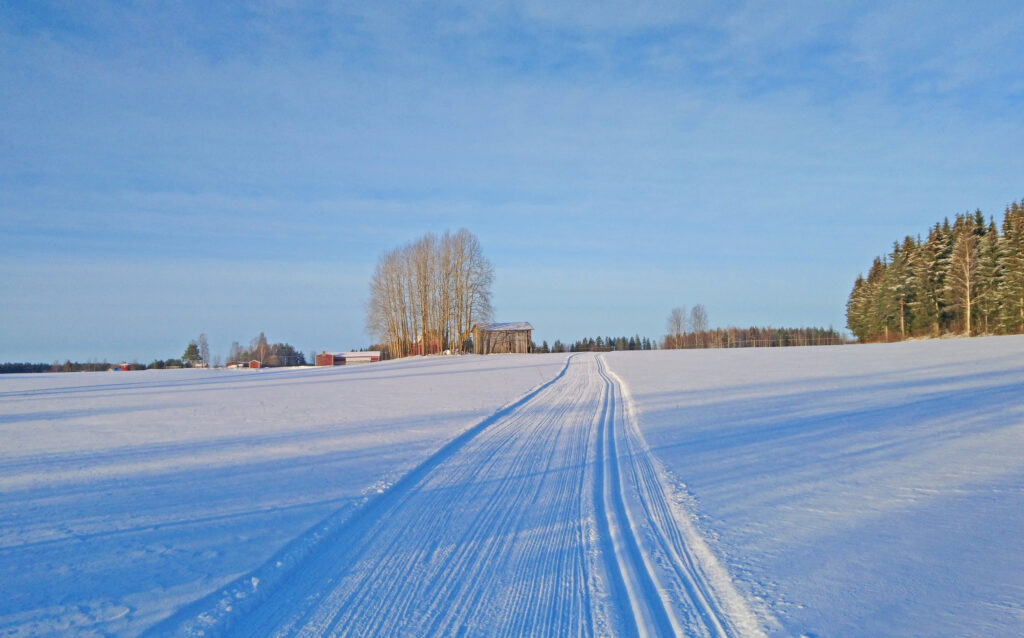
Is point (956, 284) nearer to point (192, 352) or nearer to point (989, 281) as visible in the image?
point (989, 281)

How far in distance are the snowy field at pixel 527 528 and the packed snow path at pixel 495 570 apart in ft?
0.07

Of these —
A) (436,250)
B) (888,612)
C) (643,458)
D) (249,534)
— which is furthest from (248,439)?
(436,250)

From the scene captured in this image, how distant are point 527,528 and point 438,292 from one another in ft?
199

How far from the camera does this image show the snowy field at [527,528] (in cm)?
356

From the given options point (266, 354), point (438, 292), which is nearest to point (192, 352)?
point (266, 354)

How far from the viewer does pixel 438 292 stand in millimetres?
65188

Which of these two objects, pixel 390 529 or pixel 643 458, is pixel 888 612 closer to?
pixel 390 529

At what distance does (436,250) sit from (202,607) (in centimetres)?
6247

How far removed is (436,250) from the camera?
65.1 meters

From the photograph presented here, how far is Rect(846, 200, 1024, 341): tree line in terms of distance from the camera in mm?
48031

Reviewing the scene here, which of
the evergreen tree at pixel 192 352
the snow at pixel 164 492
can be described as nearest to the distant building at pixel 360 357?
the evergreen tree at pixel 192 352

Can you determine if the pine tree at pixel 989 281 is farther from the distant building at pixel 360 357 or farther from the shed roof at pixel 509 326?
the distant building at pixel 360 357

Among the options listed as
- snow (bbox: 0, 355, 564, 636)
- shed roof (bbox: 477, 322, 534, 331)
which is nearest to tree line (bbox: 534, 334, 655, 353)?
shed roof (bbox: 477, 322, 534, 331)

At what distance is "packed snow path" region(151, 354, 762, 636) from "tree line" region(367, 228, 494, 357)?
5758 cm
